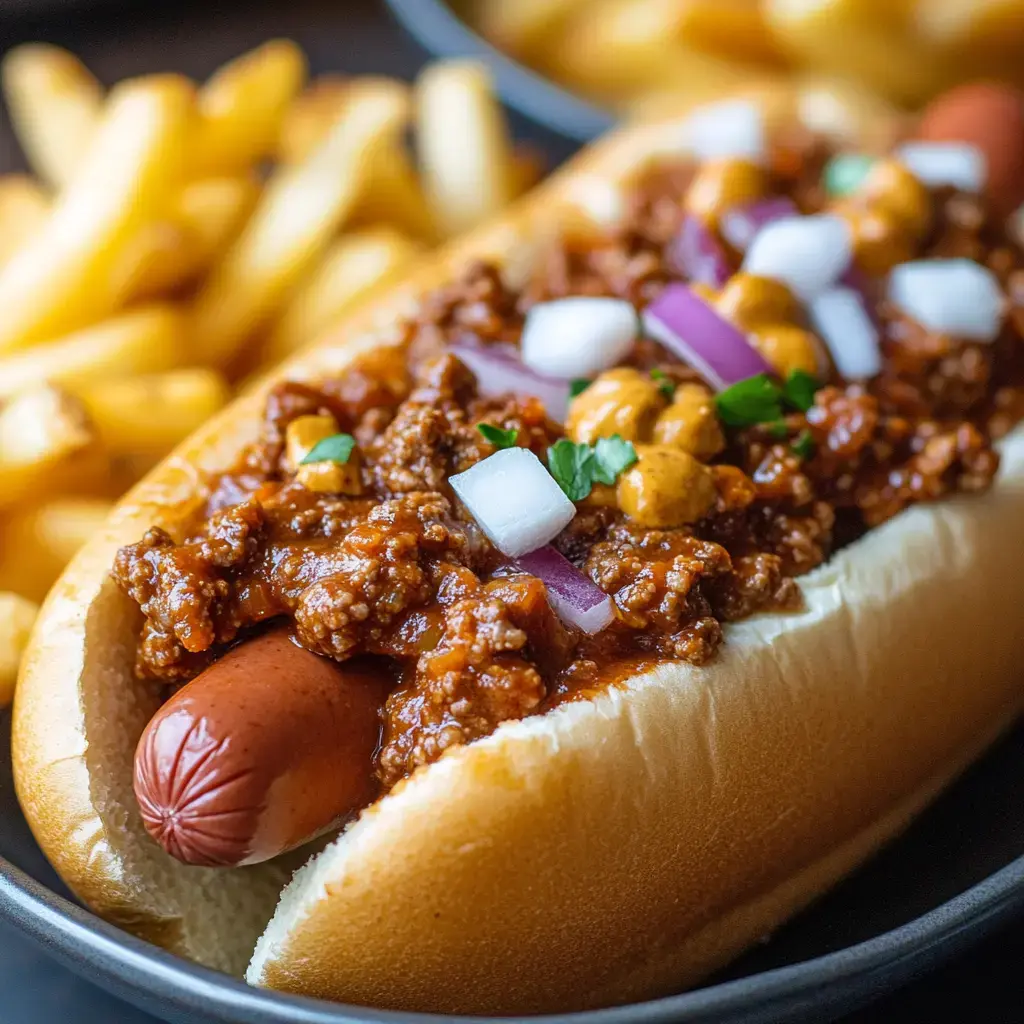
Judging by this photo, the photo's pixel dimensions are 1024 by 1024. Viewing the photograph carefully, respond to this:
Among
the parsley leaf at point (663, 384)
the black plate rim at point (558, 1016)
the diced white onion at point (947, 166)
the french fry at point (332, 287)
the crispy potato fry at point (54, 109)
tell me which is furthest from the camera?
the crispy potato fry at point (54, 109)

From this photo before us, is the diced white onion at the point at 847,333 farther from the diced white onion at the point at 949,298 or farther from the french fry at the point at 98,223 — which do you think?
the french fry at the point at 98,223

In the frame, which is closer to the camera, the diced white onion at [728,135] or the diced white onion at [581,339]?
the diced white onion at [581,339]

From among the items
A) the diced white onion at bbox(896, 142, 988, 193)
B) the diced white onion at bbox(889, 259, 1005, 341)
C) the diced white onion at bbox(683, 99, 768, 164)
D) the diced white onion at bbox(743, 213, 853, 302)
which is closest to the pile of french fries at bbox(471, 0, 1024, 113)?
the diced white onion at bbox(683, 99, 768, 164)

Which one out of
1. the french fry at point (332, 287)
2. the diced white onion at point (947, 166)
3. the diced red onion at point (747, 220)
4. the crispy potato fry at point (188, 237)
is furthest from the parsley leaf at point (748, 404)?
the crispy potato fry at point (188, 237)

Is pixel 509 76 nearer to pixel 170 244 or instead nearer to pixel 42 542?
pixel 170 244

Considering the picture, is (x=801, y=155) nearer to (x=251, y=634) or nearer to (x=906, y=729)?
(x=906, y=729)

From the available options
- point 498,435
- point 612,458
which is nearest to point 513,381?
point 498,435

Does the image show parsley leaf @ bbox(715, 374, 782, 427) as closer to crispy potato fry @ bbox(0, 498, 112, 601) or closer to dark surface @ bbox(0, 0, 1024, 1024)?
dark surface @ bbox(0, 0, 1024, 1024)

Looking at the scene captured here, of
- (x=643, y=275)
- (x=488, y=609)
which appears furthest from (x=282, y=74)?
(x=488, y=609)
